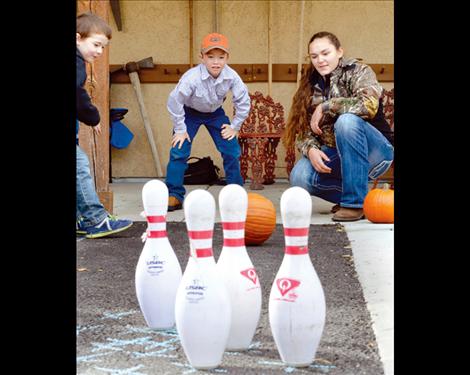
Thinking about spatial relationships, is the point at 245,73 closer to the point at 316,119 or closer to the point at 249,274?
the point at 316,119

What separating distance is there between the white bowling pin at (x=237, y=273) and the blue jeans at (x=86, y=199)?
2.11 meters

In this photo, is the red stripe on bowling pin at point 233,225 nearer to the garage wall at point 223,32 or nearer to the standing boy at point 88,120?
the standing boy at point 88,120

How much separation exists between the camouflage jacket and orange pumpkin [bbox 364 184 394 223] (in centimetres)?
48

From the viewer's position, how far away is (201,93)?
4977mm

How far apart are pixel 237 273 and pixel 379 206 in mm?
2320

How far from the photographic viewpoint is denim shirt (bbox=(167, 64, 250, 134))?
→ 4.96 metres

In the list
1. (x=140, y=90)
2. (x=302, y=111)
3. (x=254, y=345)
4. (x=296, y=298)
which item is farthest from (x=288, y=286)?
(x=140, y=90)

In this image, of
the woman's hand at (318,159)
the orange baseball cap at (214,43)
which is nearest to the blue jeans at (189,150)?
the orange baseball cap at (214,43)

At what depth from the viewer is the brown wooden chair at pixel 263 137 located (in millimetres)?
6699

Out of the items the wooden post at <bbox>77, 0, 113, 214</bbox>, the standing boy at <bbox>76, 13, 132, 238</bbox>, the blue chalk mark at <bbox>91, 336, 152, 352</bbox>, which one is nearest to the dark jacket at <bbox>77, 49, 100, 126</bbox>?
the standing boy at <bbox>76, 13, 132, 238</bbox>

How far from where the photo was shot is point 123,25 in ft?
23.9
